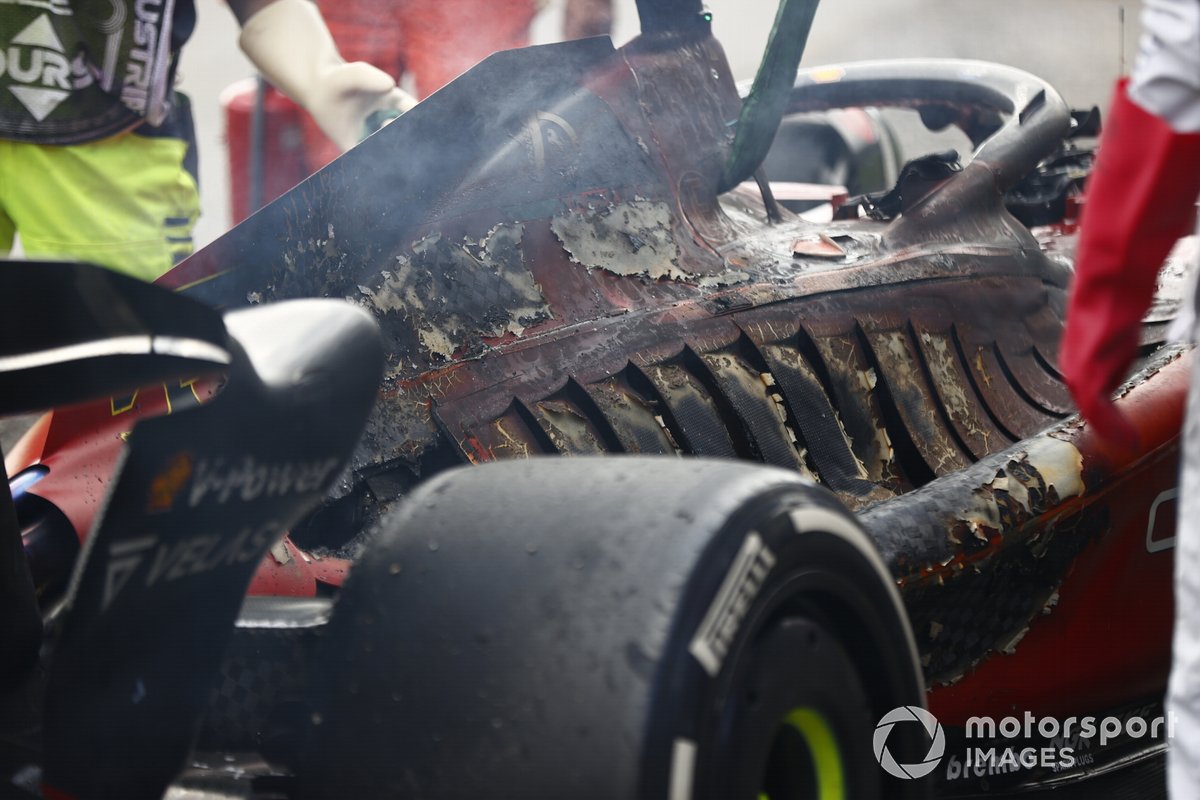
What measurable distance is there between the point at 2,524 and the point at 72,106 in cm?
196

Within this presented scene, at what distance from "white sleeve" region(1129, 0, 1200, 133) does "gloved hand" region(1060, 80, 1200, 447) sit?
2 centimetres

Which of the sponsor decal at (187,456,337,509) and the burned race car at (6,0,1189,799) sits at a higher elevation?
the sponsor decal at (187,456,337,509)

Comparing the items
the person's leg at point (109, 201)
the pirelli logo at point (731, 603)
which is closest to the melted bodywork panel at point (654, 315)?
the pirelli logo at point (731, 603)

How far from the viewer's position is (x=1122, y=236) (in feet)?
4.07

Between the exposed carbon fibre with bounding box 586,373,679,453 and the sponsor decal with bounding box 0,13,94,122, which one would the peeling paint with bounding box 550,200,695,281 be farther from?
the sponsor decal with bounding box 0,13,94,122

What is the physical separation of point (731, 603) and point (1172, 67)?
2.01 feet

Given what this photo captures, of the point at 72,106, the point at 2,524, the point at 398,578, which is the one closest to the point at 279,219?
the point at 2,524

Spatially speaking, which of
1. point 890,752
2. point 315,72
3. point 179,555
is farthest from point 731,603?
point 315,72

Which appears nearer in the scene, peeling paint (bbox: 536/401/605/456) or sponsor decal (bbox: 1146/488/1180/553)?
peeling paint (bbox: 536/401/605/456)

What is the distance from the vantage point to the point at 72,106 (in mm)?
3020

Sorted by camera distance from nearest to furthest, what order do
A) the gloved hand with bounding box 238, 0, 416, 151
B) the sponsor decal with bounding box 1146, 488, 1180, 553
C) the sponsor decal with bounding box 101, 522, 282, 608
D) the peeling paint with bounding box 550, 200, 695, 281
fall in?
the sponsor decal with bounding box 101, 522, 282, 608 < the peeling paint with bounding box 550, 200, 695, 281 < the sponsor decal with bounding box 1146, 488, 1180, 553 < the gloved hand with bounding box 238, 0, 416, 151

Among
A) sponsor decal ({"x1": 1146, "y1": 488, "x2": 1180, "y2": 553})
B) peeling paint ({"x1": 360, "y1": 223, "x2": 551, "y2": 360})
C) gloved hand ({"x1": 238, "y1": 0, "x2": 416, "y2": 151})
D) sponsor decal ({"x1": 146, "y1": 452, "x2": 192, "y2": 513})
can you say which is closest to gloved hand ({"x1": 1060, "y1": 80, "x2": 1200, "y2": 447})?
sponsor decal ({"x1": 146, "y1": 452, "x2": 192, "y2": 513})

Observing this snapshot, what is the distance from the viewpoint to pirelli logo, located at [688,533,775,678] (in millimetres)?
1090

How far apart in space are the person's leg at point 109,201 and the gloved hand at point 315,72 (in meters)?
0.41
